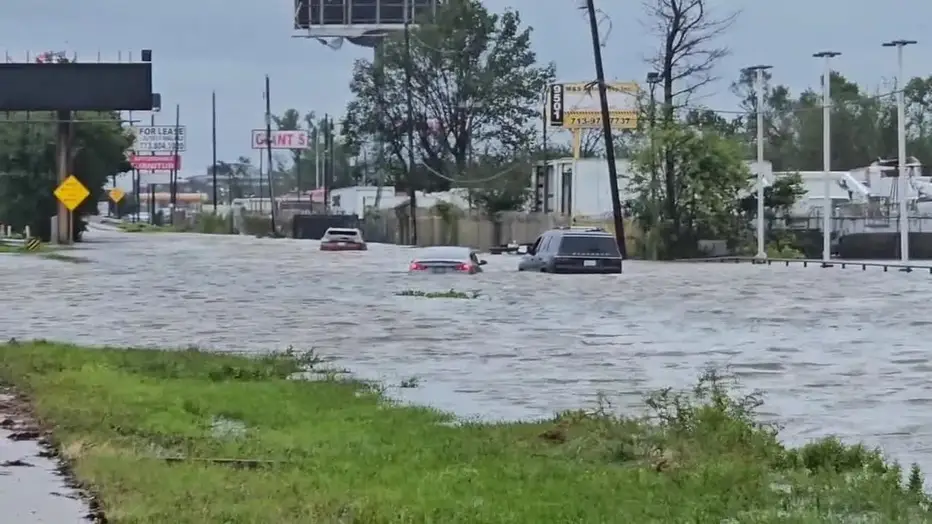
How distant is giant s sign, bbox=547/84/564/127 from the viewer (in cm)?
7838

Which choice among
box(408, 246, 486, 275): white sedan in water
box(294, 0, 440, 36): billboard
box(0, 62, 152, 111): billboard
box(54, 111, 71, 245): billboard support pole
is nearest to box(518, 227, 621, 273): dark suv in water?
box(408, 246, 486, 275): white sedan in water

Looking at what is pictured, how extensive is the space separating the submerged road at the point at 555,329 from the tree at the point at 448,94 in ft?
157

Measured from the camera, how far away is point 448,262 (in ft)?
156

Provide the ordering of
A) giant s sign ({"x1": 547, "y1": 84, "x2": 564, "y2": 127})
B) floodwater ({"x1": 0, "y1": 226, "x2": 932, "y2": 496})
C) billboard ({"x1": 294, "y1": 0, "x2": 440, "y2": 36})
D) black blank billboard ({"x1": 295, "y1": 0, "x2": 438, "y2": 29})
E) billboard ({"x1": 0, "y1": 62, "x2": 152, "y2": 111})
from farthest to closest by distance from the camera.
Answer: black blank billboard ({"x1": 295, "y1": 0, "x2": 438, "y2": 29}), billboard ({"x1": 294, "y1": 0, "x2": 440, "y2": 36}), giant s sign ({"x1": 547, "y1": 84, "x2": 564, "y2": 127}), billboard ({"x1": 0, "y1": 62, "x2": 152, "y2": 111}), floodwater ({"x1": 0, "y1": 226, "x2": 932, "y2": 496})

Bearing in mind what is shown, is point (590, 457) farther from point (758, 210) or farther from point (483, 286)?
point (758, 210)

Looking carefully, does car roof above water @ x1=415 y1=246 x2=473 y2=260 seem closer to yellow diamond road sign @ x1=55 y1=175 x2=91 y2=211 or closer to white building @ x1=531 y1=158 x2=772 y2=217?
yellow diamond road sign @ x1=55 y1=175 x2=91 y2=211

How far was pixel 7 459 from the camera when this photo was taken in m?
12.4

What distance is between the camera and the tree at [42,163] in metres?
82.9

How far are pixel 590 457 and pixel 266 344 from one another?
41.0 ft

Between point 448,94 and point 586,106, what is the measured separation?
21.7m

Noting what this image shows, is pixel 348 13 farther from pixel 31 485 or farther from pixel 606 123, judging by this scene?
pixel 31 485

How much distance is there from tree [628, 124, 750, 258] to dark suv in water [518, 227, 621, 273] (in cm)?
1883

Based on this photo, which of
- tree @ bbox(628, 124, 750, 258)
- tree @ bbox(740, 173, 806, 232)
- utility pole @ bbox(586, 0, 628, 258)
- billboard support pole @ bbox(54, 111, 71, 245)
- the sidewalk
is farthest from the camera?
billboard support pole @ bbox(54, 111, 71, 245)

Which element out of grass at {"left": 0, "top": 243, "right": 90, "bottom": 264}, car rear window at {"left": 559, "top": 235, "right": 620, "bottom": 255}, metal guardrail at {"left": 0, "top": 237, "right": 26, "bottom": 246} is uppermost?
car rear window at {"left": 559, "top": 235, "right": 620, "bottom": 255}
